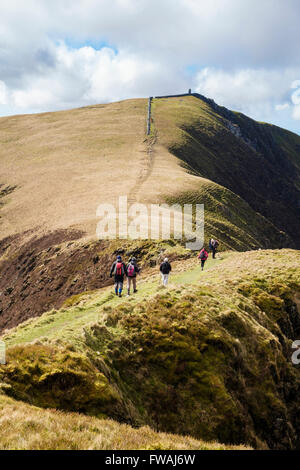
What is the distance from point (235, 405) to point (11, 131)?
459 ft

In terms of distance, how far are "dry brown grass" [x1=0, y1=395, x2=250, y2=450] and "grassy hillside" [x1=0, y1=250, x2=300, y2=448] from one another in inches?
51.5

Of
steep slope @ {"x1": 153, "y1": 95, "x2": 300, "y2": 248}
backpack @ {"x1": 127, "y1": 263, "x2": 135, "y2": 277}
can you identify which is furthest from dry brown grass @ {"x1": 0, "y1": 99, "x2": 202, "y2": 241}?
backpack @ {"x1": 127, "y1": 263, "x2": 135, "y2": 277}

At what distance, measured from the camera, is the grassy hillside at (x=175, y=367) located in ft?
38.9

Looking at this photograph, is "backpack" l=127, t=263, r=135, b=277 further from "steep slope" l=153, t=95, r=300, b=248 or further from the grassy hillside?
"steep slope" l=153, t=95, r=300, b=248

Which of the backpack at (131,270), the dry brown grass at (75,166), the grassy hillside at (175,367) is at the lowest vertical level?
the grassy hillside at (175,367)

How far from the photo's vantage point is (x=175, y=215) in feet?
184

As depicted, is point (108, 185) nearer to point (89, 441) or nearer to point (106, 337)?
point (106, 337)

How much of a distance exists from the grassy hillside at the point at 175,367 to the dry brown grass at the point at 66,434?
131 centimetres

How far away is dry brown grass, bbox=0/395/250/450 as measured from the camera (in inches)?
324

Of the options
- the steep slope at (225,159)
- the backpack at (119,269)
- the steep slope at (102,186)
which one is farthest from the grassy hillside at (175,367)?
the steep slope at (225,159)

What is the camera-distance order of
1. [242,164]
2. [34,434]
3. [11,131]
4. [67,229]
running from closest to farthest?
[34,434] < [67,229] < [11,131] < [242,164]

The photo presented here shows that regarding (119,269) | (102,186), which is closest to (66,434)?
(119,269)

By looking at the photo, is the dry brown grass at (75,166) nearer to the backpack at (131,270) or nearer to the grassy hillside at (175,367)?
the backpack at (131,270)

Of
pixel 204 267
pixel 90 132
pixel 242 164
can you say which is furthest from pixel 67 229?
pixel 242 164
